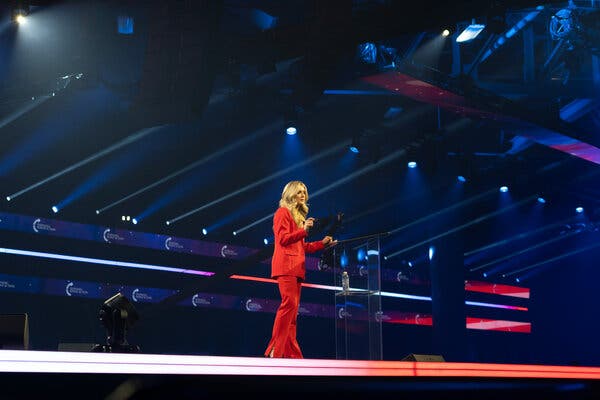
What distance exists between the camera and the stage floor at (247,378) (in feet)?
2.87

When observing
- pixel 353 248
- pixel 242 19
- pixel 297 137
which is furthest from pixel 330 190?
pixel 353 248

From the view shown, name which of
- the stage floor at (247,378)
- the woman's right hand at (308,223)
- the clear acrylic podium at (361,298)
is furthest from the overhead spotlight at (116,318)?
the clear acrylic podium at (361,298)

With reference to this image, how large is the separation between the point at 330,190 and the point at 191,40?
845 cm

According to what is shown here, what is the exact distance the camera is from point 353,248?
5879 millimetres

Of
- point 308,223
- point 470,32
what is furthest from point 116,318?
point 470,32

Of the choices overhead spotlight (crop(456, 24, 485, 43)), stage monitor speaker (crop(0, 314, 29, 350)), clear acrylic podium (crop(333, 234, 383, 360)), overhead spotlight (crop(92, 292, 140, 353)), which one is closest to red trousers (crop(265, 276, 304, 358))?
clear acrylic podium (crop(333, 234, 383, 360))

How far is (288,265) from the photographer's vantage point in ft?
17.9

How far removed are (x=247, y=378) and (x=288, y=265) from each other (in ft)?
15.0

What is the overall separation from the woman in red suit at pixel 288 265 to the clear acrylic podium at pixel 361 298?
429 mm

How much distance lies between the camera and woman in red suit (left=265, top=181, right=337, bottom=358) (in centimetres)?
541

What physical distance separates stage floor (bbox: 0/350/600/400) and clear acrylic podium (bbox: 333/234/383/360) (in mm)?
2321

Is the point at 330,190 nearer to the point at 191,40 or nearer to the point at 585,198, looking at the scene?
the point at 585,198

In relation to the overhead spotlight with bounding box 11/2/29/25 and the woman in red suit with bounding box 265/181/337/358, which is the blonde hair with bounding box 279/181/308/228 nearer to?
the woman in red suit with bounding box 265/181/337/358

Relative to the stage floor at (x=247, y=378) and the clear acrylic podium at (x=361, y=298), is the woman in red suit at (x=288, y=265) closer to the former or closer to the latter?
the clear acrylic podium at (x=361, y=298)
